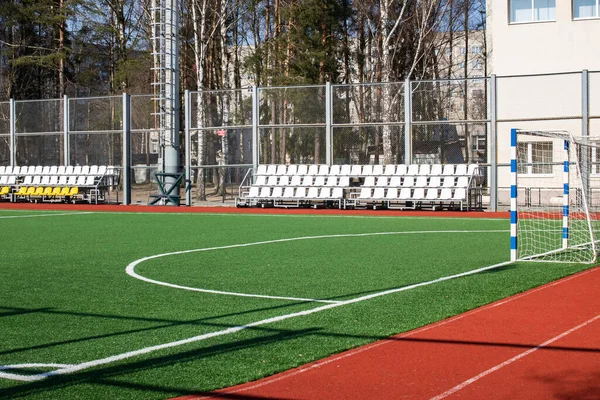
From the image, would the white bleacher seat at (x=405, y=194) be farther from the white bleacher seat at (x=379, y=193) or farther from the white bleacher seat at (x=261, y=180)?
the white bleacher seat at (x=261, y=180)

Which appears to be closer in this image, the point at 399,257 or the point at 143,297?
the point at 143,297

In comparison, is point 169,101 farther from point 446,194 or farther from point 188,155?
point 446,194

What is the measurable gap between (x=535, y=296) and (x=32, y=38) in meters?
49.3

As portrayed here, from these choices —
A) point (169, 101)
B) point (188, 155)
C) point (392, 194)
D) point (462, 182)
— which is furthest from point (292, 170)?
point (462, 182)

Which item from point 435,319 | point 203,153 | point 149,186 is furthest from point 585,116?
point 435,319

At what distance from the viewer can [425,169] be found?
2544cm

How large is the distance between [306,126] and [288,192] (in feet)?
9.24

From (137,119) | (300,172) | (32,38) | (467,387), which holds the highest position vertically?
(32,38)

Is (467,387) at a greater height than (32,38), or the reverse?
(32,38)

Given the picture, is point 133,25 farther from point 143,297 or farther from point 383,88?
point 143,297

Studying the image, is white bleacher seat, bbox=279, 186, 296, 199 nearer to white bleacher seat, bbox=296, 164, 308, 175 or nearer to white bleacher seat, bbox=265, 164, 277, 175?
white bleacher seat, bbox=296, 164, 308, 175

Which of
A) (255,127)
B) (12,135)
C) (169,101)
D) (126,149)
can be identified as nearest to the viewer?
(169,101)

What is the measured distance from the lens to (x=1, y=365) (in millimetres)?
5492

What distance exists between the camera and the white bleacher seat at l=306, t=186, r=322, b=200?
2631cm
